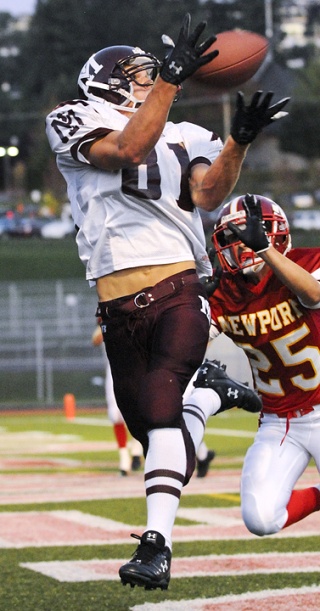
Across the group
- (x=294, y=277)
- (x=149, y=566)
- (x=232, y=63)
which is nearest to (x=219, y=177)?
(x=294, y=277)

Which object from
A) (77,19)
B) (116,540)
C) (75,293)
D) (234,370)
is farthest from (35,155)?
(116,540)

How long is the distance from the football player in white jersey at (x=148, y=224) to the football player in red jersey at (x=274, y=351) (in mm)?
648

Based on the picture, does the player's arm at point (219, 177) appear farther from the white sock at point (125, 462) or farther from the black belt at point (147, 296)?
the white sock at point (125, 462)

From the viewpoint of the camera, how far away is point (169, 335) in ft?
14.2

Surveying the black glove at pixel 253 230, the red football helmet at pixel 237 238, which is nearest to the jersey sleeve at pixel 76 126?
the black glove at pixel 253 230

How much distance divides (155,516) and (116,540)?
290cm

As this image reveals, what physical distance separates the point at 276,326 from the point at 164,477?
52.0 inches

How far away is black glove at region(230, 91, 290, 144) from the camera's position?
4176mm

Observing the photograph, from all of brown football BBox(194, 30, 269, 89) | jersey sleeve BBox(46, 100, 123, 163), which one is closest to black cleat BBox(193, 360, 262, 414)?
jersey sleeve BBox(46, 100, 123, 163)

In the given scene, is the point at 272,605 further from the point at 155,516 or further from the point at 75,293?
Answer: the point at 75,293

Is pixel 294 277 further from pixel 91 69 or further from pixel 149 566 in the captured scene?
pixel 149 566

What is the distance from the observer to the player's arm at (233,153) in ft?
13.8

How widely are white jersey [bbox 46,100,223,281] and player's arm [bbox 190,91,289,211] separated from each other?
0.08 m

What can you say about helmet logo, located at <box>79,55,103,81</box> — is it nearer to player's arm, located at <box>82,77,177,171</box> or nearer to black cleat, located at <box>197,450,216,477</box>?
player's arm, located at <box>82,77,177,171</box>
